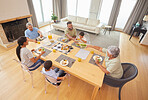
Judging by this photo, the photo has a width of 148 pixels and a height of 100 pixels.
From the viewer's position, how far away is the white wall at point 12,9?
2863 millimetres

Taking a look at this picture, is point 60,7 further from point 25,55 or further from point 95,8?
point 25,55

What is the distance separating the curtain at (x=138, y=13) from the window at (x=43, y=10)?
4980 millimetres

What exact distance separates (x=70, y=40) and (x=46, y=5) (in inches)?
175

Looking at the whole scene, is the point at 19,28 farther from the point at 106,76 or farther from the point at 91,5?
the point at 91,5

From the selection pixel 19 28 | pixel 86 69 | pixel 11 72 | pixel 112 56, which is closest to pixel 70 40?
pixel 86 69

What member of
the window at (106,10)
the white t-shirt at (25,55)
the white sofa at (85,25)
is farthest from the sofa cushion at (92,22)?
the white t-shirt at (25,55)

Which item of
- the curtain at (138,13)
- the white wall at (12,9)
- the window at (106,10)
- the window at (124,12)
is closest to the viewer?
the white wall at (12,9)

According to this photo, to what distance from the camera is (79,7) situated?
5.71 metres

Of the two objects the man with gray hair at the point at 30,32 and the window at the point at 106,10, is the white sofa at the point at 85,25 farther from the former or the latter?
the man with gray hair at the point at 30,32

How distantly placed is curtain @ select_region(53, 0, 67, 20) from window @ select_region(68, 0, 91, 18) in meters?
0.40

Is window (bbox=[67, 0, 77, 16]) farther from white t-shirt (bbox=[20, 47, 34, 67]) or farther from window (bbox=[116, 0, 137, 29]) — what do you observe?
white t-shirt (bbox=[20, 47, 34, 67])

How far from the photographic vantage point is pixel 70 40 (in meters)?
2.28

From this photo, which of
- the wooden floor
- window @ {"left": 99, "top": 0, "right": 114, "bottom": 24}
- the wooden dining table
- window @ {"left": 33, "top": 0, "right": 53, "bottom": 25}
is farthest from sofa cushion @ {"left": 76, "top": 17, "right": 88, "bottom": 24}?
the wooden floor

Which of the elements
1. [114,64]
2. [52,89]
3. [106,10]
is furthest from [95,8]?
[52,89]
